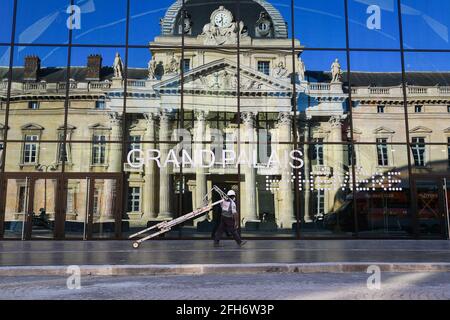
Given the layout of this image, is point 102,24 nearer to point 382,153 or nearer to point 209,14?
point 209,14

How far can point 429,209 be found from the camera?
1784cm

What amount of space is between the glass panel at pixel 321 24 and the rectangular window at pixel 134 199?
29.3 feet

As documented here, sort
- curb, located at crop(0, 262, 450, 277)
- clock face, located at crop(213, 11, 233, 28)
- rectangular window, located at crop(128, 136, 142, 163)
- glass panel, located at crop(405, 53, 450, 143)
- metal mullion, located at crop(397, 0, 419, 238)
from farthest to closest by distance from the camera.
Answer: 1. clock face, located at crop(213, 11, 233, 28)
2. glass panel, located at crop(405, 53, 450, 143)
3. rectangular window, located at crop(128, 136, 142, 163)
4. metal mullion, located at crop(397, 0, 419, 238)
5. curb, located at crop(0, 262, 450, 277)

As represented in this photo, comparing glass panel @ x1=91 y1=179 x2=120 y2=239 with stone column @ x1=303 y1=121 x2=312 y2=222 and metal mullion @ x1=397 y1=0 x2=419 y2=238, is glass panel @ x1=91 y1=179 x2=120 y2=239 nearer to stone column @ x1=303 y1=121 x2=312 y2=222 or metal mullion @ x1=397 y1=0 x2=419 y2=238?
stone column @ x1=303 y1=121 x2=312 y2=222

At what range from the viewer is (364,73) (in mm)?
18641

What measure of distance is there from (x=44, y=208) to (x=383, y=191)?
12906mm

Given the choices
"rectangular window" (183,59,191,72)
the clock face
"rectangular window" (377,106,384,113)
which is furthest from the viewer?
the clock face

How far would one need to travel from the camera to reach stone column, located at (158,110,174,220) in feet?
56.9

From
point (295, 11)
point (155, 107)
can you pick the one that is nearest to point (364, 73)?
point (295, 11)

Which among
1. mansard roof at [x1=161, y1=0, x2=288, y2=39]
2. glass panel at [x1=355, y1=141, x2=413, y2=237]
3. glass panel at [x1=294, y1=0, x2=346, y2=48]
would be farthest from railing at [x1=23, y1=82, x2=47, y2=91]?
glass panel at [x1=355, y1=141, x2=413, y2=237]

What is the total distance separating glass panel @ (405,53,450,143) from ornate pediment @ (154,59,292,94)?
495cm

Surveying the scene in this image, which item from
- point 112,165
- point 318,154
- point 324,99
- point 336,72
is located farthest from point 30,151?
point 336,72

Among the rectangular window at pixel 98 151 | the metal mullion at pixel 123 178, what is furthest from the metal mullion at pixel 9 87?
the metal mullion at pixel 123 178

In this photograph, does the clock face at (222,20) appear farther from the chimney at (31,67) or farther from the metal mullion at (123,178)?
the chimney at (31,67)
